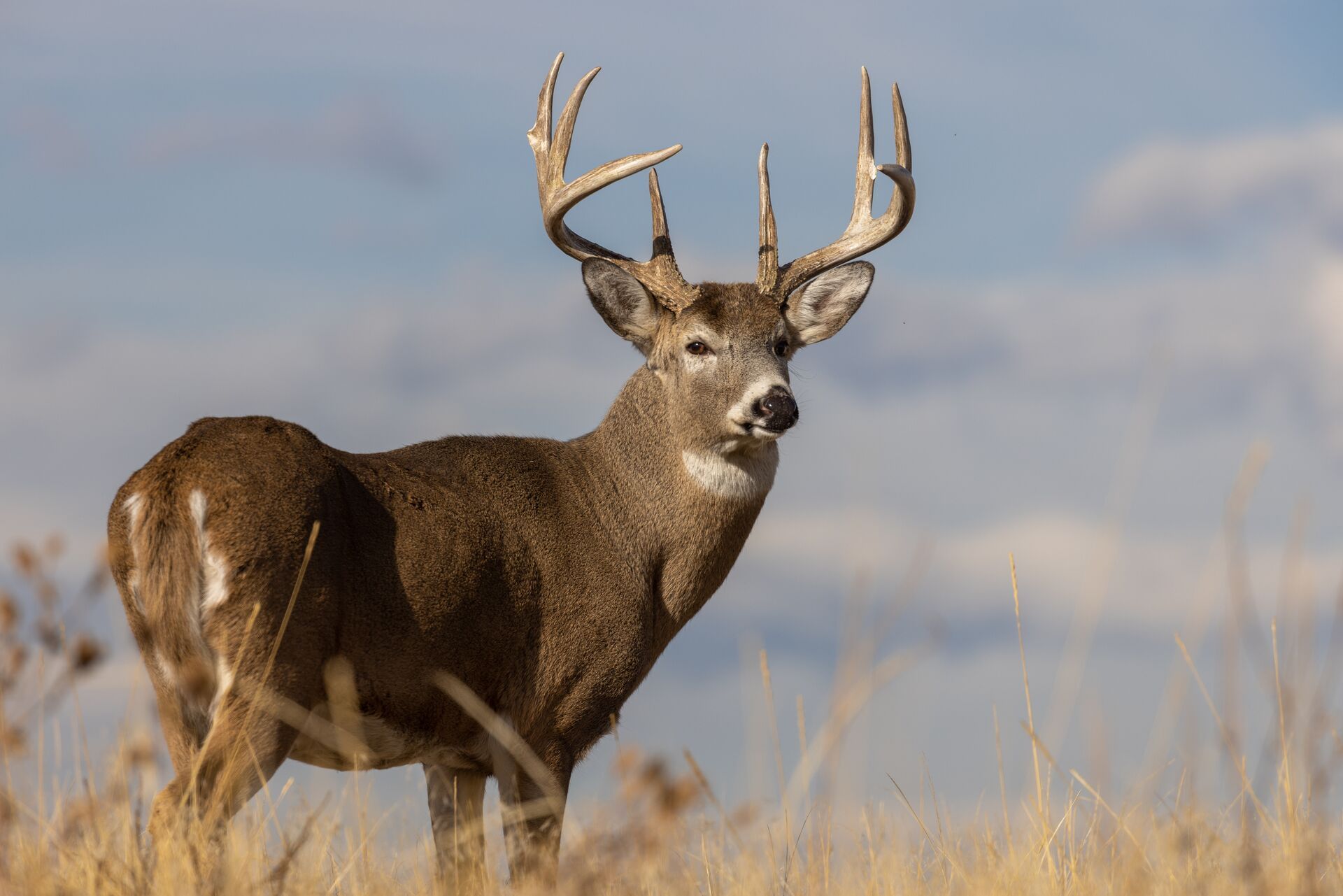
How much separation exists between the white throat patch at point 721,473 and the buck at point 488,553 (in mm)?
14

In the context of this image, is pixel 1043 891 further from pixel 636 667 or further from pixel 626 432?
pixel 626 432

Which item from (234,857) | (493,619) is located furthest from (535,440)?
(234,857)

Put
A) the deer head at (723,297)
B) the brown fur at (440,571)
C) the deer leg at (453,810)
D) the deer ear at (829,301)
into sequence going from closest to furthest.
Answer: the brown fur at (440,571), the deer leg at (453,810), the deer head at (723,297), the deer ear at (829,301)

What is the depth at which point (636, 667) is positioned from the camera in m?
7.59

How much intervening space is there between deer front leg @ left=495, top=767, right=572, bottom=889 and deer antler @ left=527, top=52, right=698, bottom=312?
2909mm

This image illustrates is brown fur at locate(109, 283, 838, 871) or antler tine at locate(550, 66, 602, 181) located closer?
brown fur at locate(109, 283, 838, 871)

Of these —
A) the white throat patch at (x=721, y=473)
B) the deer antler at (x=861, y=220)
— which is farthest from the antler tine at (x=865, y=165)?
the white throat patch at (x=721, y=473)

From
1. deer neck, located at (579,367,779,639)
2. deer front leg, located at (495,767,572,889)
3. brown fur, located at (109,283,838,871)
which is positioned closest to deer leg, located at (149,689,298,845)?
brown fur, located at (109,283,838,871)

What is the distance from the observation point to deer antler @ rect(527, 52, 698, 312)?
8.69 meters

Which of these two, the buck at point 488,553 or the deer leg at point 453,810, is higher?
the buck at point 488,553

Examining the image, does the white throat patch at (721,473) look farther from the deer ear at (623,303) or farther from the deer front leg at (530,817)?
the deer front leg at (530,817)

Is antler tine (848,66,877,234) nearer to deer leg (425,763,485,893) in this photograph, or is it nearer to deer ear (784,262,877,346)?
deer ear (784,262,877,346)

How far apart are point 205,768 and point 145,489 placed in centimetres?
124

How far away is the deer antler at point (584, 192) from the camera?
342 inches
